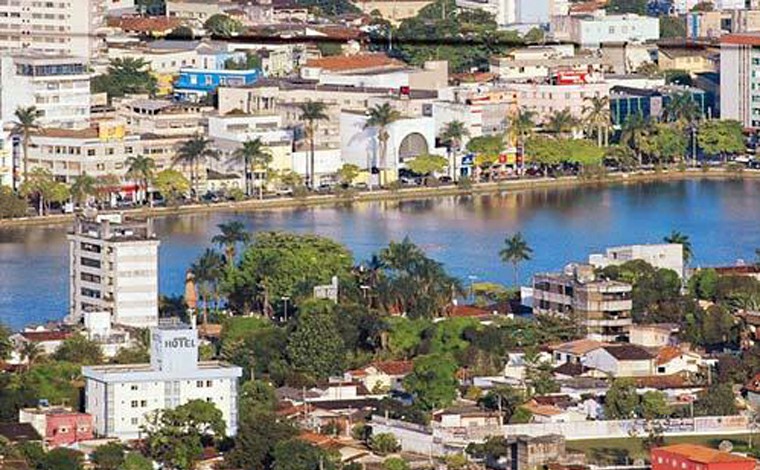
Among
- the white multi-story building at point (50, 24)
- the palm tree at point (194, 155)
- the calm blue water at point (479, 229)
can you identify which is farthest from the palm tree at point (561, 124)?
the white multi-story building at point (50, 24)

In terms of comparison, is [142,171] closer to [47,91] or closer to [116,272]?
[47,91]

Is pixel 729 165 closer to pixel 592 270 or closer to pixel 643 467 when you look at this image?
pixel 592 270

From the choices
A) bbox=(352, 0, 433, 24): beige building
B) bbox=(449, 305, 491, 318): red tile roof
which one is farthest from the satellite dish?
bbox=(352, 0, 433, 24): beige building

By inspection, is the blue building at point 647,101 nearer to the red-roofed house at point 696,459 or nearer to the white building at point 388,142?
the white building at point 388,142

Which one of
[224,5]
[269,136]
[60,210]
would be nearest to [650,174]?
[269,136]

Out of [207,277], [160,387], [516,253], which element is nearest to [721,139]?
[516,253]

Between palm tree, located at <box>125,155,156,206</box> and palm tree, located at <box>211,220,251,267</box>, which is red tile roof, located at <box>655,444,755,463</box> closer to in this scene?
palm tree, located at <box>211,220,251,267</box>
